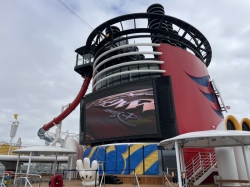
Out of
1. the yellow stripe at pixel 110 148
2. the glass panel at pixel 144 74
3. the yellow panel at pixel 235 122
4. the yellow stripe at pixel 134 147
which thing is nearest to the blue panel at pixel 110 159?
the yellow stripe at pixel 110 148

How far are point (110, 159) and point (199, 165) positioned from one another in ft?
25.7

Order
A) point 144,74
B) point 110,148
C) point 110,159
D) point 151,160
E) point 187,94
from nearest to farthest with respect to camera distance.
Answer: point 151,160 < point 110,159 < point 110,148 < point 187,94 < point 144,74

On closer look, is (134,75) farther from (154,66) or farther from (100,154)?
(100,154)

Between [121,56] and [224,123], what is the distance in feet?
44.8

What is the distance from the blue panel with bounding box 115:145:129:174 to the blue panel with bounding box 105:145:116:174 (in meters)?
0.42

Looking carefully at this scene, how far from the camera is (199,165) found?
57.3 ft

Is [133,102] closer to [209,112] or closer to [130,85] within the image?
[130,85]

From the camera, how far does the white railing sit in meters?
16.1

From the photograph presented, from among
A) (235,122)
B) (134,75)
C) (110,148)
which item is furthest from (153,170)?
(134,75)

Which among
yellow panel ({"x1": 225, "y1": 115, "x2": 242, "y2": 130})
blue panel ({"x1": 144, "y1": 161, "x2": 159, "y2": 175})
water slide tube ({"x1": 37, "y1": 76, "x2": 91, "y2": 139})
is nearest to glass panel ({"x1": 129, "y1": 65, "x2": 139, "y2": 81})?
blue panel ({"x1": 144, "y1": 161, "x2": 159, "y2": 175})

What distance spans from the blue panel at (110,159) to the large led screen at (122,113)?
1.62m

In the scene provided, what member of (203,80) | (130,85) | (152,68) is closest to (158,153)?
(130,85)

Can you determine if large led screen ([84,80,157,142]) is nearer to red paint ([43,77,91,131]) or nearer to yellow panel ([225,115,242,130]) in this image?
yellow panel ([225,115,242,130])

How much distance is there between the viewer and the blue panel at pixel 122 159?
61.1ft
